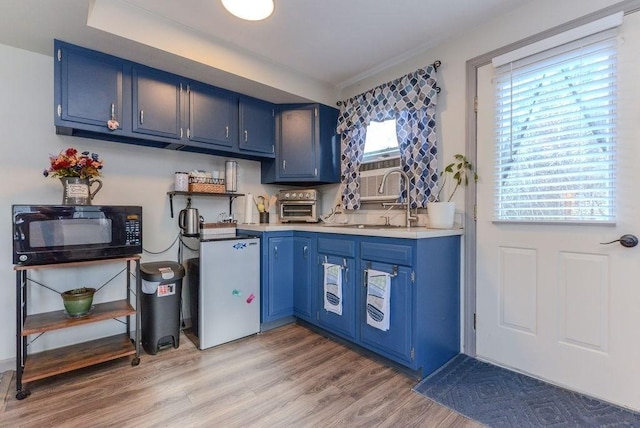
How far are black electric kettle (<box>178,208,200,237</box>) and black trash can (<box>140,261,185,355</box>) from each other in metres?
0.37

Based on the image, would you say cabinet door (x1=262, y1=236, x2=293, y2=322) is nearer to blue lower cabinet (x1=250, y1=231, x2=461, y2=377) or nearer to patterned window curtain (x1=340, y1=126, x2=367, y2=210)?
blue lower cabinet (x1=250, y1=231, x2=461, y2=377)

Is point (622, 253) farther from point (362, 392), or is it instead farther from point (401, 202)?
point (362, 392)

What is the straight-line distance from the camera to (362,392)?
5.97 ft

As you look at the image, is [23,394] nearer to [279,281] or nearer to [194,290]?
[194,290]

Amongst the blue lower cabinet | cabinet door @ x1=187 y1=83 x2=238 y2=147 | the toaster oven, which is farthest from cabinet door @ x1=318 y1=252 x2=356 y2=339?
cabinet door @ x1=187 y1=83 x2=238 y2=147

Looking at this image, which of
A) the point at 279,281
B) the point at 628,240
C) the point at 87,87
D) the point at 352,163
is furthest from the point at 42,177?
the point at 628,240

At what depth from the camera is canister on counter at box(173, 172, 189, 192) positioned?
259 centimetres

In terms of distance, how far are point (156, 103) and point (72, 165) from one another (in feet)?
2.48

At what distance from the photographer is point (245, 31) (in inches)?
89.1

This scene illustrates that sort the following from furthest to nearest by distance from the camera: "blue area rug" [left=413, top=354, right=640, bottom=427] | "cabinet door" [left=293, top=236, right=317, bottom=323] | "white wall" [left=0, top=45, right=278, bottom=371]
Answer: "cabinet door" [left=293, top=236, right=317, bottom=323] < "white wall" [left=0, top=45, right=278, bottom=371] < "blue area rug" [left=413, top=354, right=640, bottom=427]

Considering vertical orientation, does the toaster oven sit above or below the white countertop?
above

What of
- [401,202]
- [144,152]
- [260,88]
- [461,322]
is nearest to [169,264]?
[144,152]

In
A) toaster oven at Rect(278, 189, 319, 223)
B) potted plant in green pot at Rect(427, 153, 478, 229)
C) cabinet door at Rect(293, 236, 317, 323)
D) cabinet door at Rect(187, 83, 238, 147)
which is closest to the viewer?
potted plant in green pot at Rect(427, 153, 478, 229)

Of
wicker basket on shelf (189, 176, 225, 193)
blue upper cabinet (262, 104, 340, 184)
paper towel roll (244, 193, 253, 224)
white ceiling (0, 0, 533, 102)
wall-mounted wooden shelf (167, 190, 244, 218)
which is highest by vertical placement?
white ceiling (0, 0, 533, 102)
